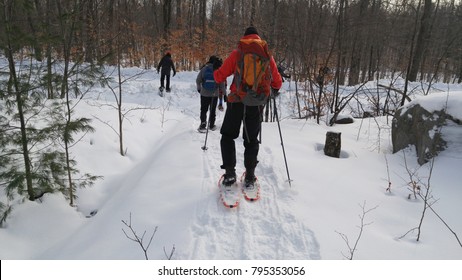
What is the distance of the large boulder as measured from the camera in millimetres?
4746

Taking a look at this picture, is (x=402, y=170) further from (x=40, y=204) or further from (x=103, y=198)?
(x=40, y=204)

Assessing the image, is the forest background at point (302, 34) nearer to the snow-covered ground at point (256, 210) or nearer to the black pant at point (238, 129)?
the snow-covered ground at point (256, 210)

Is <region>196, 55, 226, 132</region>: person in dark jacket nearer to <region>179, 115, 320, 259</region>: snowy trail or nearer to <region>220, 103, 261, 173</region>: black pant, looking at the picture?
<region>220, 103, 261, 173</region>: black pant

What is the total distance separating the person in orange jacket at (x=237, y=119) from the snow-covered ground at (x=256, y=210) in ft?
1.15

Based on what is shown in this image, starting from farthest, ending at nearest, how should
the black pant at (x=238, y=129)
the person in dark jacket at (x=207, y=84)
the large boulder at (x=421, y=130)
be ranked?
the person in dark jacket at (x=207, y=84) < the large boulder at (x=421, y=130) < the black pant at (x=238, y=129)

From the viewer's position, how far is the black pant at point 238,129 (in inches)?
151

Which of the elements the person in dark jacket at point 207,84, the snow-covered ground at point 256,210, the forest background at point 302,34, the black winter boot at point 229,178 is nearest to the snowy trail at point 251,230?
the snow-covered ground at point 256,210

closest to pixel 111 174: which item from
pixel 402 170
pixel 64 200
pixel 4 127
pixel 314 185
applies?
pixel 64 200

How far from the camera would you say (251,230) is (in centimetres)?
320

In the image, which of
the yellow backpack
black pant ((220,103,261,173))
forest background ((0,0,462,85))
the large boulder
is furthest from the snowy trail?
forest background ((0,0,462,85))

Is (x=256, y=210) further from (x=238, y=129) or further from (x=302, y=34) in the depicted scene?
(x=302, y=34)

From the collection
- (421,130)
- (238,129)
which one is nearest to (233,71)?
(238,129)

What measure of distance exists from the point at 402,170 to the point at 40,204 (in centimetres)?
547

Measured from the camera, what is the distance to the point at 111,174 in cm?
559
